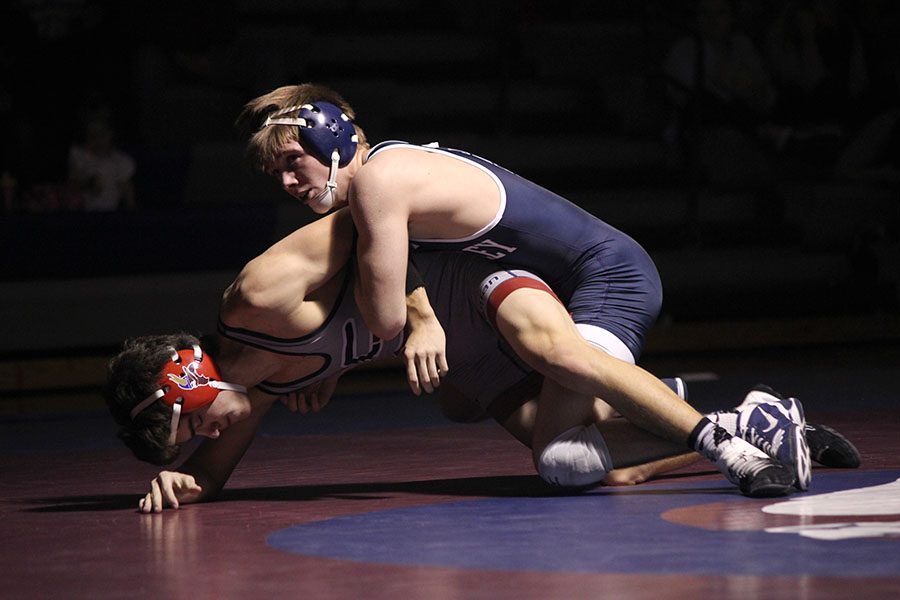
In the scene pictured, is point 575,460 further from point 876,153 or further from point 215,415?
point 876,153

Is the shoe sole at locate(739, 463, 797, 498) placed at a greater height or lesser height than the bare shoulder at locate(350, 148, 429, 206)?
lesser

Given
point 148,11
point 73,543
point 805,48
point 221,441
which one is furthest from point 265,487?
point 805,48

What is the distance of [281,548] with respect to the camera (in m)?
2.83

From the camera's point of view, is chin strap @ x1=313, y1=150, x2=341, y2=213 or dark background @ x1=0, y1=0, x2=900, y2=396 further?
dark background @ x1=0, y1=0, x2=900, y2=396

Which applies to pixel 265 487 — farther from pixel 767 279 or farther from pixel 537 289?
pixel 767 279

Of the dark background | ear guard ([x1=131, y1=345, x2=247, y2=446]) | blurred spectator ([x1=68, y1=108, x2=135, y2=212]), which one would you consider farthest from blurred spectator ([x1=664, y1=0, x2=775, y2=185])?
ear guard ([x1=131, y1=345, x2=247, y2=446])

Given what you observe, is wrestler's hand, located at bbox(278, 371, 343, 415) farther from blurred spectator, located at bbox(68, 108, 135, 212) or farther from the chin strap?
blurred spectator, located at bbox(68, 108, 135, 212)

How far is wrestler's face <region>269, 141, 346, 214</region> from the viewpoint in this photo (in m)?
3.37

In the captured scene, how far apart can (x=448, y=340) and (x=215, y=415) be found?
2.00 feet

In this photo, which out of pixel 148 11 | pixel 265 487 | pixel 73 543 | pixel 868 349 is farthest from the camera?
pixel 148 11

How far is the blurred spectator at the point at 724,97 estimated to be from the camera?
780cm

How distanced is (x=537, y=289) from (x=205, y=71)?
15.6 feet

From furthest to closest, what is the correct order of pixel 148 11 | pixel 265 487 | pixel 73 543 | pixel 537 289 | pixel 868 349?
pixel 148 11, pixel 868 349, pixel 265 487, pixel 537 289, pixel 73 543

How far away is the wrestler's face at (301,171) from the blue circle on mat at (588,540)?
0.71 metres
